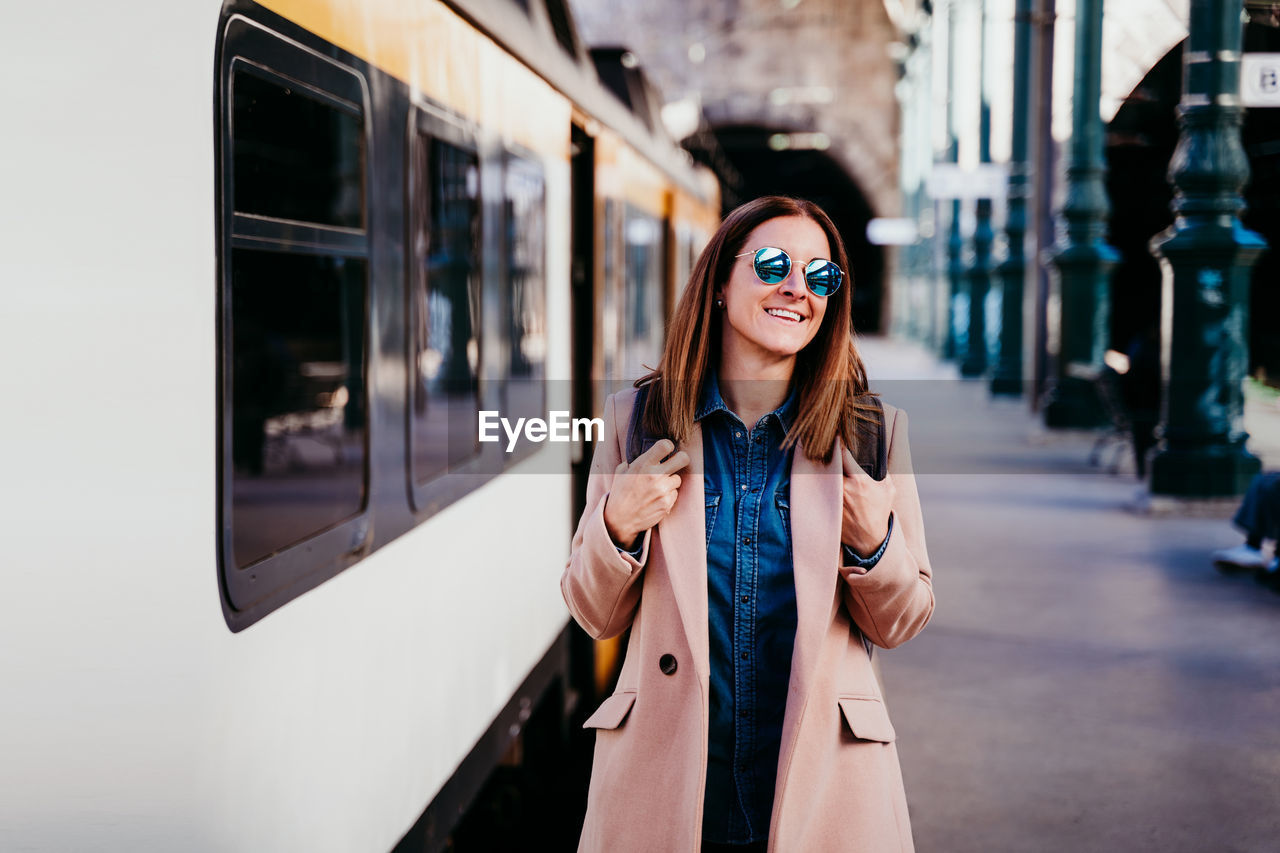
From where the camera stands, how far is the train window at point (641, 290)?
800 centimetres

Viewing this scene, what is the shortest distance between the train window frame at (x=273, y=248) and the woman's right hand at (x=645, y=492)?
2.12 ft

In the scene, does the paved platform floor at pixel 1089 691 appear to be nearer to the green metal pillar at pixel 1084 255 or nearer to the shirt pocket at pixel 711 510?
the shirt pocket at pixel 711 510

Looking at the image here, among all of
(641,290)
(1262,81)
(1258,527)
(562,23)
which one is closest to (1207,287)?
(1262,81)

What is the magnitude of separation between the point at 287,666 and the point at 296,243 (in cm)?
77

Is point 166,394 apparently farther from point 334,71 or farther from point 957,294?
point 957,294

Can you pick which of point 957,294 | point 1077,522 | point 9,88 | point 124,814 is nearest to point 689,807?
point 124,814

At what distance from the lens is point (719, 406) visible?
6.79ft

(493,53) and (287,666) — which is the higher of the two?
(493,53)

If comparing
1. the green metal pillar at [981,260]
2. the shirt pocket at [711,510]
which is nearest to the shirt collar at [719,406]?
the shirt pocket at [711,510]

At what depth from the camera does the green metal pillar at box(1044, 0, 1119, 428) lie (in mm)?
13492

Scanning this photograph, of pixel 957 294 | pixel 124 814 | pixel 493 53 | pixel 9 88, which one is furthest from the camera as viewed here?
pixel 957 294

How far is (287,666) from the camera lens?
8.20 feet

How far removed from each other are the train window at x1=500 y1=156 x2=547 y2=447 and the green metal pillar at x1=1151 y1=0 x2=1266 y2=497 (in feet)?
18.1

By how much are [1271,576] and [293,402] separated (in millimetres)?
9825
